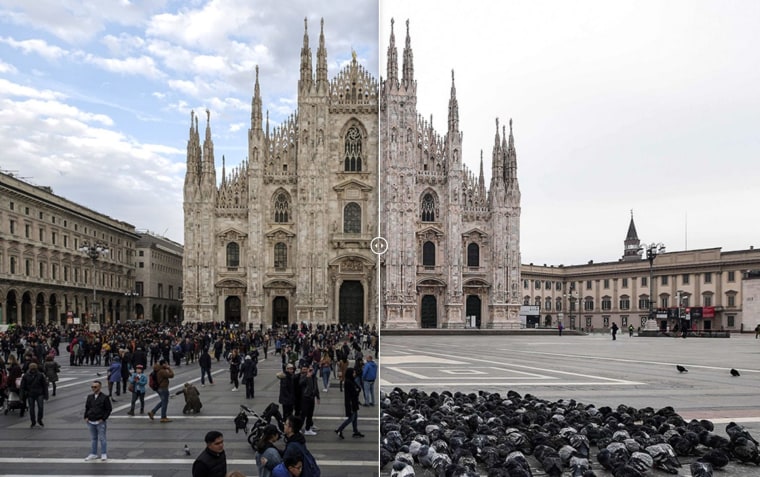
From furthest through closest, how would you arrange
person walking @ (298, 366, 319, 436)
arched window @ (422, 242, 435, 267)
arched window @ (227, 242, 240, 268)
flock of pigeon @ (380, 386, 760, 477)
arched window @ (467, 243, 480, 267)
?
arched window @ (467, 243, 480, 267) → arched window @ (422, 242, 435, 267) → arched window @ (227, 242, 240, 268) → person walking @ (298, 366, 319, 436) → flock of pigeon @ (380, 386, 760, 477)

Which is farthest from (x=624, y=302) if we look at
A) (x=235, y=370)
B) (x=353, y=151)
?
(x=235, y=370)

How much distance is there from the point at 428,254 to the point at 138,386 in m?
47.1

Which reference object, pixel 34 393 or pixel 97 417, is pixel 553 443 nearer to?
pixel 97 417

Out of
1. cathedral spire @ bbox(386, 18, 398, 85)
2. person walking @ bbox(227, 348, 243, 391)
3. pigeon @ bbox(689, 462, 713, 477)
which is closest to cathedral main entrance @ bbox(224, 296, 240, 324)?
cathedral spire @ bbox(386, 18, 398, 85)

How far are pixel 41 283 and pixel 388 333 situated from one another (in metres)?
38.7

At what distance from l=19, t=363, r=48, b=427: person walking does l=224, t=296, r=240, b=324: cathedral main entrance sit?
4618 centimetres

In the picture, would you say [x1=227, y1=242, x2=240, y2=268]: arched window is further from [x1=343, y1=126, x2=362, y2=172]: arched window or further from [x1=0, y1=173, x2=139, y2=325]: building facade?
[x1=0, y1=173, x2=139, y2=325]: building facade

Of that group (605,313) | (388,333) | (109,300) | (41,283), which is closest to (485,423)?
(41,283)

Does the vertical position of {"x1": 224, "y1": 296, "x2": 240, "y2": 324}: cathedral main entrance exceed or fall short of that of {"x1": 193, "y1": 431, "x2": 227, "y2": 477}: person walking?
it falls short

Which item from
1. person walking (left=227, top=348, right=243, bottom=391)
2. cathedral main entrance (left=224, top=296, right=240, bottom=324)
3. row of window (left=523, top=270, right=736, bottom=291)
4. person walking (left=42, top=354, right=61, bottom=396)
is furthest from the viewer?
row of window (left=523, top=270, right=736, bottom=291)

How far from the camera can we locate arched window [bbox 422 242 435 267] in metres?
55.8

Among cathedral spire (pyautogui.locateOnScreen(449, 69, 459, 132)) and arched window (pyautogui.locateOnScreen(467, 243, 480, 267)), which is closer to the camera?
cathedral spire (pyautogui.locateOnScreen(449, 69, 459, 132))

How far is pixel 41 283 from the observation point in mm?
12008

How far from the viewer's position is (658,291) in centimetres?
7750
